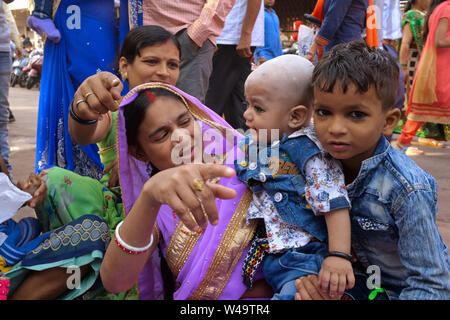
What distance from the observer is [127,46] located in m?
1.94

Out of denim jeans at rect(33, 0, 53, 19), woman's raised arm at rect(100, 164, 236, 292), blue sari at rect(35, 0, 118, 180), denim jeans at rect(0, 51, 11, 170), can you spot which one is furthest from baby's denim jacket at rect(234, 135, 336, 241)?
denim jeans at rect(0, 51, 11, 170)

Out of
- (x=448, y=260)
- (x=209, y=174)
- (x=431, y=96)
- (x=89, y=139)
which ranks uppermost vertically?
(x=209, y=174)

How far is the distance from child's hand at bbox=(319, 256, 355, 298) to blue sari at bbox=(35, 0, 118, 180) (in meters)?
1.51

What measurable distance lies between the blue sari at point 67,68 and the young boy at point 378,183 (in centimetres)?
149

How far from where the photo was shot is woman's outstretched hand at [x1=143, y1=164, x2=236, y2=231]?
2.80 ft

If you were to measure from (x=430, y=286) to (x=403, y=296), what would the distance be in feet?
0.26

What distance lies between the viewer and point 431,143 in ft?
16.6

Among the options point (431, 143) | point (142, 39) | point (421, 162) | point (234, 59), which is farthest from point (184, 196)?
point (431, 143)

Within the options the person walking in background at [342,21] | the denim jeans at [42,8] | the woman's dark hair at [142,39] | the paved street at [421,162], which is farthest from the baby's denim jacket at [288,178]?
the person walking in background at [342,21]

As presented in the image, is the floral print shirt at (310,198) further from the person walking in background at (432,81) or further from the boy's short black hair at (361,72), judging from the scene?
the person walking in background at (432,81)

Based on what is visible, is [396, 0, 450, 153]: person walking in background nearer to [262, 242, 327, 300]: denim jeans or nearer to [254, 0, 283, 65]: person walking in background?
[254, 0, 283, 65]: person walking in background

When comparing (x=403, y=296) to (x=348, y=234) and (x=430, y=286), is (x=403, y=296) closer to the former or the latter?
(x=430, y=286)

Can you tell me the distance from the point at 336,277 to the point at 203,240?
0.45m

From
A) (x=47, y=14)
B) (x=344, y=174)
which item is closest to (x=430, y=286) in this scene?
(x=344, y=174)
